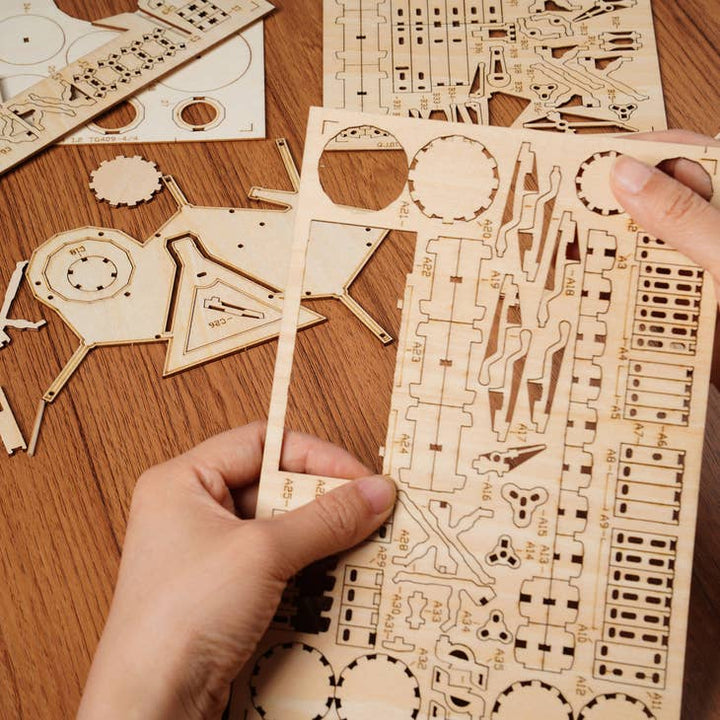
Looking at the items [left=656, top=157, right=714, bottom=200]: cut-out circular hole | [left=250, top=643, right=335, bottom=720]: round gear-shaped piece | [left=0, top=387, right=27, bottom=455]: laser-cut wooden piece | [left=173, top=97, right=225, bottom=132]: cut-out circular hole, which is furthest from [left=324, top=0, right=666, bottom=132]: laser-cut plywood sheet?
[left=250, top=643, right=335, bottom=720]: round gear-shaped piece

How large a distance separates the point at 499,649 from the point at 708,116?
82 centimetres

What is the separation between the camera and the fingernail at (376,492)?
0.77 meters

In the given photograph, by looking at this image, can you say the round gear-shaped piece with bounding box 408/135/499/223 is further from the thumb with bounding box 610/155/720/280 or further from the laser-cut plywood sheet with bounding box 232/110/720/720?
the thumb with bounding box 610/155/720/280

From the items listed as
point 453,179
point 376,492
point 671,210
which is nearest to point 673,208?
point 671,210

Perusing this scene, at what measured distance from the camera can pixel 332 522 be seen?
75 cm

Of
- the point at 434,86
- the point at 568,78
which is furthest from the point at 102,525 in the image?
the point at 568,78

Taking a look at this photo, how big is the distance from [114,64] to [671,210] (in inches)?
34.2

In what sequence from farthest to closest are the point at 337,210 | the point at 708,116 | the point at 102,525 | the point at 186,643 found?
the point at 708,116 < the point at 102,525 < the point at 337,210 < the point at 186,643

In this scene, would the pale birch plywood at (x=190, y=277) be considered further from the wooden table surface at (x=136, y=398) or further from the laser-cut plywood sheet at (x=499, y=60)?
the laser-cut plywood sheet at (x=499, y=60)

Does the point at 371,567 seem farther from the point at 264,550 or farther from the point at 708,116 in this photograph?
the point at 708,116

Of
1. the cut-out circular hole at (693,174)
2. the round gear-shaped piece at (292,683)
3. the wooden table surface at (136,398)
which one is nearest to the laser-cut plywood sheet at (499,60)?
the wooden table surface at (136,398)

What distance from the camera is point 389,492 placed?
2.57 feet

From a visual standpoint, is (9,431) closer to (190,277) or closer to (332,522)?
(190,277)

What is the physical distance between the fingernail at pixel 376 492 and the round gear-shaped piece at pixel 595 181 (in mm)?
324
